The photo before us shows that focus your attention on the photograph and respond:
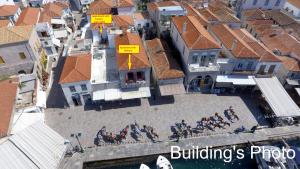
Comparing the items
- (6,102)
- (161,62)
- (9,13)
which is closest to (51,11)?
(9,13)

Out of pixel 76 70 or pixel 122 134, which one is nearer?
pixel 122 134

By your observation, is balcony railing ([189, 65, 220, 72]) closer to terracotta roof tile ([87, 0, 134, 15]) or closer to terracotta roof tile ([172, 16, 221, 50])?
terracotta roof tile ([172, 16, 221, 50])

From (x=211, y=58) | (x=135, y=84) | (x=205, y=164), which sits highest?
(x=211, y=58)

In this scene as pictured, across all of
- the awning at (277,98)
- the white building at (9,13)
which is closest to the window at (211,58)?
the awning at (277,98)

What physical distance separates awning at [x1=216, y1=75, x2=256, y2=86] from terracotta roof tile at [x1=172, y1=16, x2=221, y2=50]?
6.50m

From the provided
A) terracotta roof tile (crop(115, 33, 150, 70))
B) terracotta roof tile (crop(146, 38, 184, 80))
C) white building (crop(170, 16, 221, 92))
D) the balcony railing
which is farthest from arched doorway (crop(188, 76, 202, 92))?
terracotta roof tile (crop(115, 33, 150, 70))

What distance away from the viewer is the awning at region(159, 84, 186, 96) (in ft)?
127

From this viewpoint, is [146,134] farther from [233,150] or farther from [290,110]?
[290,110]

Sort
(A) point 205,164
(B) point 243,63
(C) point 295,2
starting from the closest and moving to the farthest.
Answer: (A) point 205,164 < (B) point 243,63 < (C) point 295,2

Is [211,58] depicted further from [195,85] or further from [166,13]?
[166,13]

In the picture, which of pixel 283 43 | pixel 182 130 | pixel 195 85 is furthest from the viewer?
pixel 283 43

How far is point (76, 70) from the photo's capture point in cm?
A: 3709

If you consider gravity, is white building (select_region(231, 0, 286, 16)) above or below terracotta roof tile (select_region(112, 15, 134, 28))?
below

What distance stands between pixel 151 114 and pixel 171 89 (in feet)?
18.5
